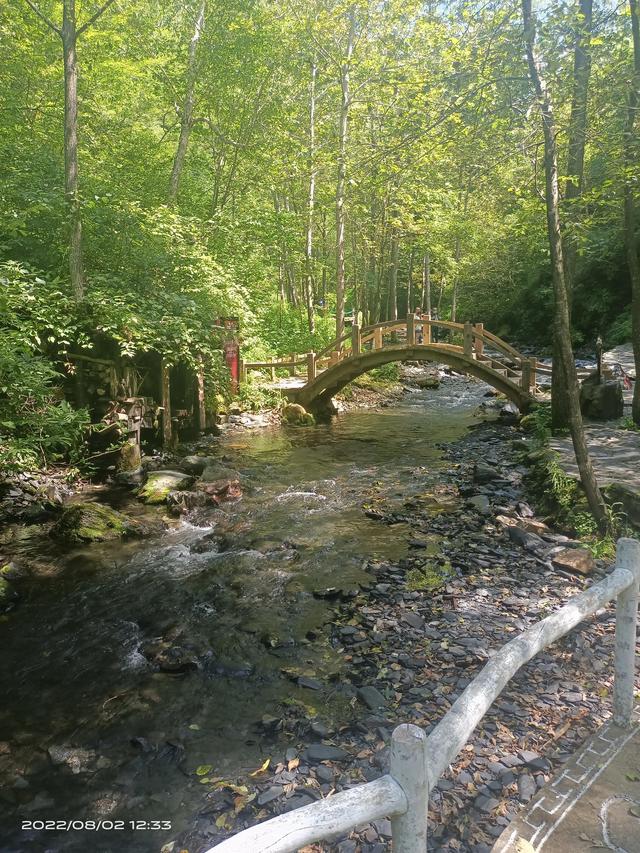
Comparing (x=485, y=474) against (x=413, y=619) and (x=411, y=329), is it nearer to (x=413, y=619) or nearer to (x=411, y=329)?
(x=413, y=619)

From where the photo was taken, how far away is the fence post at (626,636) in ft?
10.1

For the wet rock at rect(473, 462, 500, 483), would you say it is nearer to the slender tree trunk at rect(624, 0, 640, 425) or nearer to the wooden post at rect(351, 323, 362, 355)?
the slender tree trunk at rect(624, 0, 640, 425)

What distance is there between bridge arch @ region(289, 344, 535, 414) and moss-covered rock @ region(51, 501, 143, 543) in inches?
383

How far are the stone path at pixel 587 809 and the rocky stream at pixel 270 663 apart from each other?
321 millimetres

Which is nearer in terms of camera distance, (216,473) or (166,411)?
(216,473)

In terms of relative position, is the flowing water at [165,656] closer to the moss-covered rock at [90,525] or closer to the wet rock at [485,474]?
the moss-covered rock at [90,525]

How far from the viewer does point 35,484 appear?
8812 millimetres

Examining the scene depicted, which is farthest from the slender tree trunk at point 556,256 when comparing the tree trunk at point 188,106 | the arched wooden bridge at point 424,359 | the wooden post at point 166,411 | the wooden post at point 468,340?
the tree trunk at point 188,106

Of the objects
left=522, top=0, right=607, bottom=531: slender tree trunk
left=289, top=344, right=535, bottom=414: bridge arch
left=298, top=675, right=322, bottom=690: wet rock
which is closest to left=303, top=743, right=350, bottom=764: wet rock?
left=298, top=675, right=322, bottom=690: wet rock

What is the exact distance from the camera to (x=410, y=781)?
A: 1621mm

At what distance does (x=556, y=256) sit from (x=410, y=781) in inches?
240

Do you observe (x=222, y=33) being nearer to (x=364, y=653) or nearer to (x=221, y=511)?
(x=221, y=511)

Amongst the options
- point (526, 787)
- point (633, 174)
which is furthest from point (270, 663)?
point (633, 174)

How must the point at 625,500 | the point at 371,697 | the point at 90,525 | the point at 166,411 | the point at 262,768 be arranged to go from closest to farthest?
the point at 262,768 < the point at 371,697 < the point at 625,500 < the point at 90,525 < the point at 166,411
